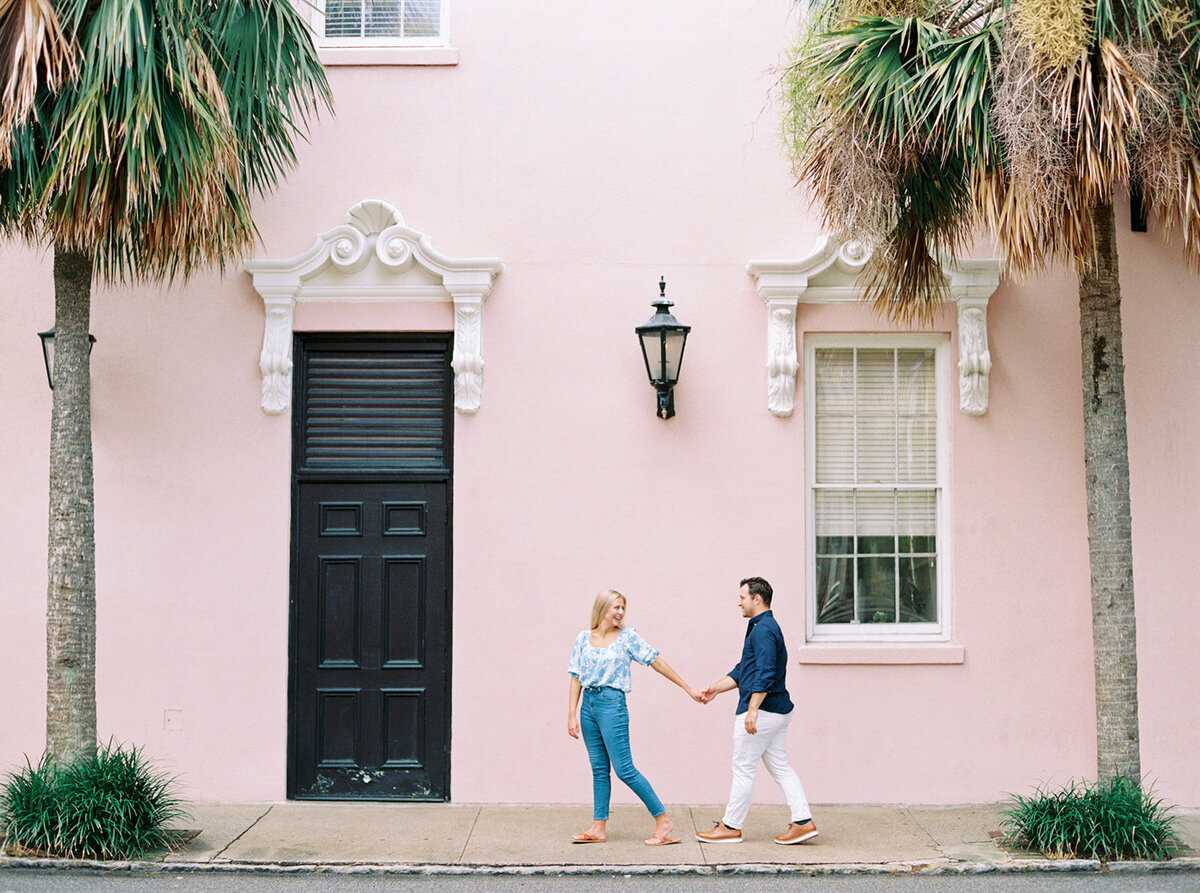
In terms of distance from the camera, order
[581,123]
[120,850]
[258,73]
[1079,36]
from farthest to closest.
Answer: [581,123] → [258,73] → [120,850] → [1079,36]

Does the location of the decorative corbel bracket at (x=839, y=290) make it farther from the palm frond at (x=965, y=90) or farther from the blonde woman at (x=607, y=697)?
the blonde woman at (x=607, y=697)

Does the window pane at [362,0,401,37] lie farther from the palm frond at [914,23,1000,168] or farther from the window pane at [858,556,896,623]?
the window pane at [858,556,896,623]

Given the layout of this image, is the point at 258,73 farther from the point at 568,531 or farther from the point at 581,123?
the point at 568,531

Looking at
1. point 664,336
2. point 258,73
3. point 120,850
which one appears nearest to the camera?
point 120,850

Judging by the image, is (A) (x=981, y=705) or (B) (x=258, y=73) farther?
(A) (x=981, y=705)

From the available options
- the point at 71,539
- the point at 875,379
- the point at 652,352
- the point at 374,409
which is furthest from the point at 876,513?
the point at 71,539

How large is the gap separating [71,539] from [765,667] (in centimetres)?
422

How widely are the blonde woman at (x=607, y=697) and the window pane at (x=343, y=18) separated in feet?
15.9

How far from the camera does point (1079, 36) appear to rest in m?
5.99

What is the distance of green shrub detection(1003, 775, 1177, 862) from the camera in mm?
6422

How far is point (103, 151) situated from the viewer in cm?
625

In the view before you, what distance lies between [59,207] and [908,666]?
620 centimetres

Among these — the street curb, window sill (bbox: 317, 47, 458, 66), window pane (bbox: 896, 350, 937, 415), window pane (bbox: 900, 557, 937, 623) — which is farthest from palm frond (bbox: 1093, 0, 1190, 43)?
the street curb

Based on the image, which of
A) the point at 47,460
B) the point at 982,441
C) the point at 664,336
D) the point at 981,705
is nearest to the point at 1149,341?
the point at 982,441
